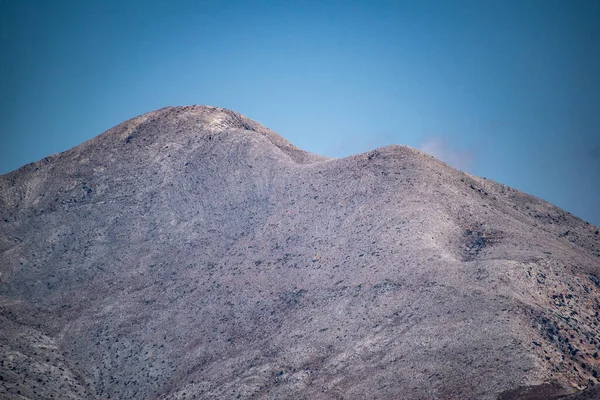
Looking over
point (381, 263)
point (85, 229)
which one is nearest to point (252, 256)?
point (381, 263)

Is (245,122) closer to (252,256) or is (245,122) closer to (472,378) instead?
(252,256)

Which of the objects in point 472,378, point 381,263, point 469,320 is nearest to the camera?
point 472,378

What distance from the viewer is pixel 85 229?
71.2 meters

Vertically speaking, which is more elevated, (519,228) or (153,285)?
(153,285)

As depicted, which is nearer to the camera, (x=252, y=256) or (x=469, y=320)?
(x=469, y=320)

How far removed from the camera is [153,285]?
60344 mm

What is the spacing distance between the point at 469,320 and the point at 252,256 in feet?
82.4

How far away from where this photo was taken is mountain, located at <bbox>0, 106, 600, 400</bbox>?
138ft

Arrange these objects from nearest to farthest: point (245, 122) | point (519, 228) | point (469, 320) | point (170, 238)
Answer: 1. point (469, 320)
2. point (519, 228)
3. point (170, 238)
4. point (245, 122)

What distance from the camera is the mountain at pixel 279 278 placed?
42.1 metres

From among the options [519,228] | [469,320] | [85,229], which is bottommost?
[469,320]

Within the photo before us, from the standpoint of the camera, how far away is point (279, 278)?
56875 millimetres

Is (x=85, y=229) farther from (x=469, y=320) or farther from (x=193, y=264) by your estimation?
(x=469, y=320)

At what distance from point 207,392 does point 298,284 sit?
45.6 feet
